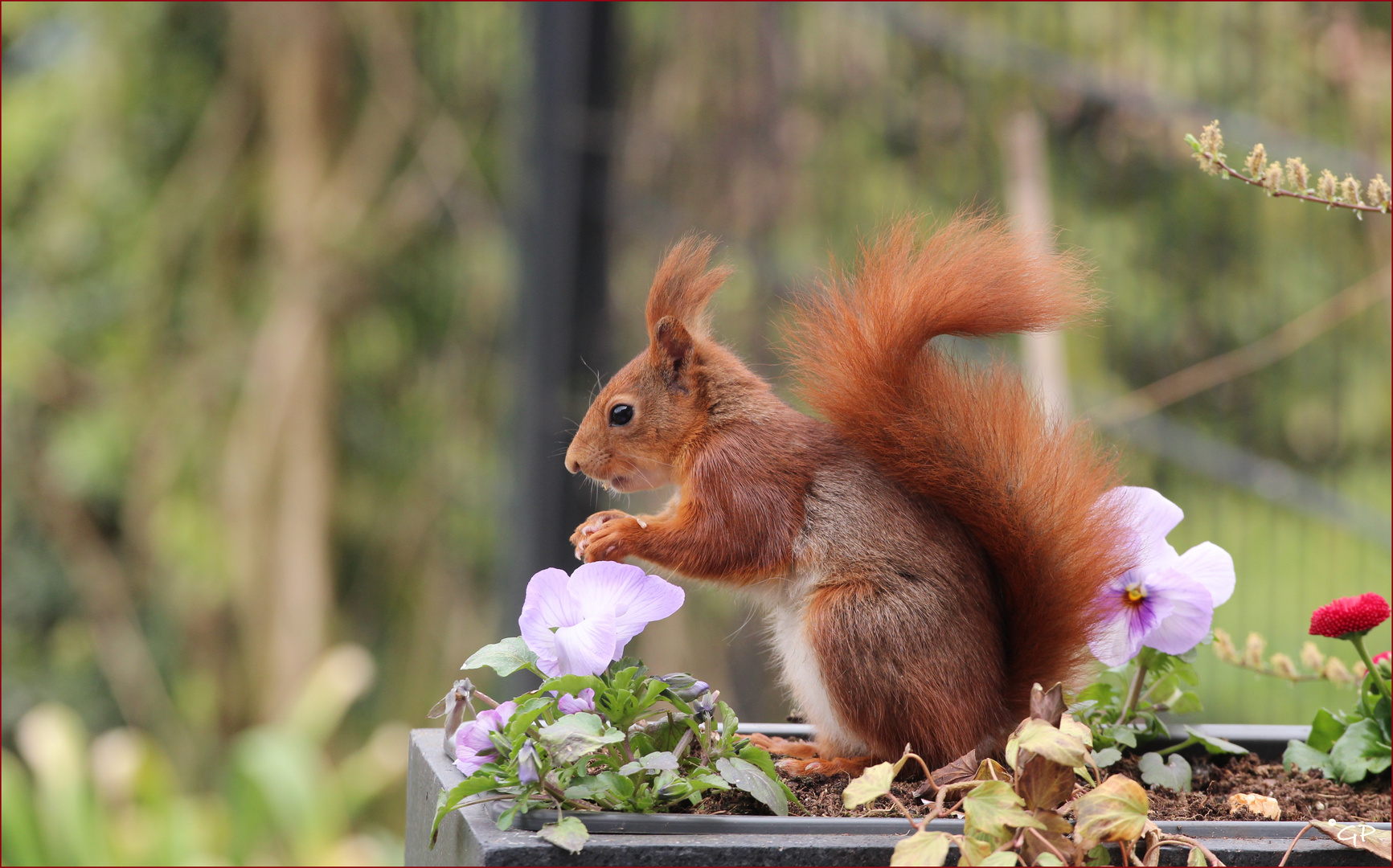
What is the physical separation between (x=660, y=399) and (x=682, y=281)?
0.27 ft

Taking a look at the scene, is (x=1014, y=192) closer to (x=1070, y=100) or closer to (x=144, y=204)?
(x=1070, y=100)

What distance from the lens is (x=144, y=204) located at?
2721mm

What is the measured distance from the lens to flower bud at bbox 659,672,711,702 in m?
0.64

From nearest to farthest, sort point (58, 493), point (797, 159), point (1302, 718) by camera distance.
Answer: point (1302, 718) < point (797, 159) < point (58, 493)

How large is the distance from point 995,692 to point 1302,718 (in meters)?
1.07

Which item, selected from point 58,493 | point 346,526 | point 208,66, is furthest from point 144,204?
point 346,526

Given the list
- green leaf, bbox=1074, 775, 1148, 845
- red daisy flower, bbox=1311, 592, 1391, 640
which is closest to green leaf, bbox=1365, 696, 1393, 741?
red daisy flower, bbox=1311, 592, 1391, 640

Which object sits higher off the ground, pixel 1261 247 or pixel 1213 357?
pixel 1261 247

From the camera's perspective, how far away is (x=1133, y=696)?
81 cm

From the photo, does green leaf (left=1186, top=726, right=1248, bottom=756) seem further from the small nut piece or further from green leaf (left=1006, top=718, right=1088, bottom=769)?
green leaf (left=1006, top=718, right=1088, bottom=769)

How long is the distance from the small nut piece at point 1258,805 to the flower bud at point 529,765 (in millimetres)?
411

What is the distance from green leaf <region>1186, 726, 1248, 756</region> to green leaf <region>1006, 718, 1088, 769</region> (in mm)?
327

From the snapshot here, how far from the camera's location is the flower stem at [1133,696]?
803 millimetres

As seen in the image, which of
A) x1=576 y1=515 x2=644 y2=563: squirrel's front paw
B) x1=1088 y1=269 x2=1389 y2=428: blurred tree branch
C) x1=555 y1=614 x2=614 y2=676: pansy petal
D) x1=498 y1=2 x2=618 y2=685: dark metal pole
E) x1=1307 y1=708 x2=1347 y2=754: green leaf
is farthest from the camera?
x1=498 y1=2 x2=618 y2=685: dark metal pole
